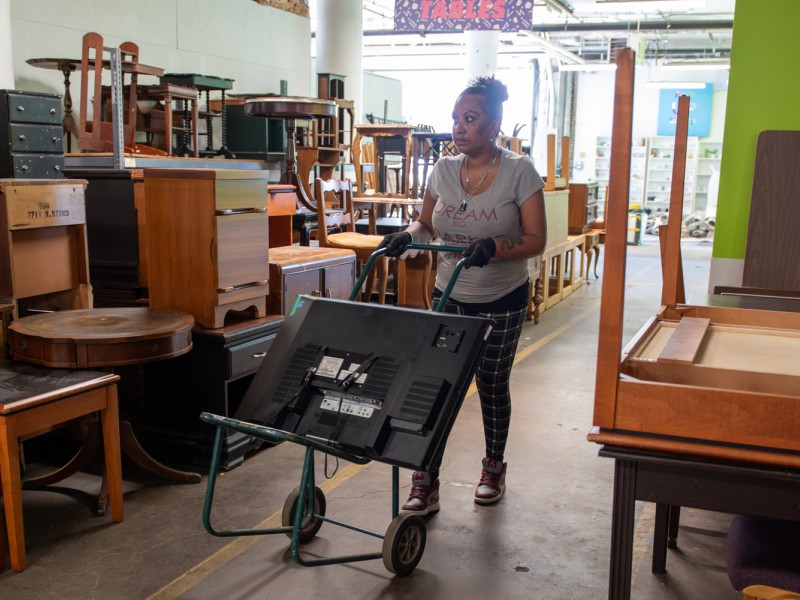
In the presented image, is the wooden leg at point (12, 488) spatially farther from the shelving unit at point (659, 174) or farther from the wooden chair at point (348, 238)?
the shelving unit at point (659, 174)

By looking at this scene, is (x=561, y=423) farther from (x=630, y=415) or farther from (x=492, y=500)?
(x=630, y=415)

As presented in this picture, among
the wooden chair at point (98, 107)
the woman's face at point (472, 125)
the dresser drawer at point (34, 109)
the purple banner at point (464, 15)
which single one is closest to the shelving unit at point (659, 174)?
the purple banner at point (464, 15)

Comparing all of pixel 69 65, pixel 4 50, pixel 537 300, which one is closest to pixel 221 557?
pixel 4 50

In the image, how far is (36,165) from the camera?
166 inches

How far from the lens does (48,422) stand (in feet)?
8.93

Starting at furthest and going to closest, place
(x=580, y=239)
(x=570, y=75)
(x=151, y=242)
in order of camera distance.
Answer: (x=570, y=75)
(x=580, y=239)
(x=151, y=242)

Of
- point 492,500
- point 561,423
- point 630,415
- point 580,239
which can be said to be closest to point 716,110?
point 580,239

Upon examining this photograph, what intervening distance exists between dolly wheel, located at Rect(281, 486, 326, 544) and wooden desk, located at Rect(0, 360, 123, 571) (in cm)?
70

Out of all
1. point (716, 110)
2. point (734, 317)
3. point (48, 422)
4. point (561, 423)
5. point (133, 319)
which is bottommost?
point (561, 423)

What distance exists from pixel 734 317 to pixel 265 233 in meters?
2.25

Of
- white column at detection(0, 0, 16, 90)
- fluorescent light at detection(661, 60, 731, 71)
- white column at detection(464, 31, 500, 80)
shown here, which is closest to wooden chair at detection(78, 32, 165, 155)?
white column at detection(0, 0, 16, 90)

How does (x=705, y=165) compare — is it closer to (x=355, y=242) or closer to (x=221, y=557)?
(x=355, y=242)

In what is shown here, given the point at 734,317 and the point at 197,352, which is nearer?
the point at 734,317

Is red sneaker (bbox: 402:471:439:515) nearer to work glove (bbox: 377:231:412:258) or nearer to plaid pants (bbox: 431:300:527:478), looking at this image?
plaid pants (bbox: 431:300:527:478)
